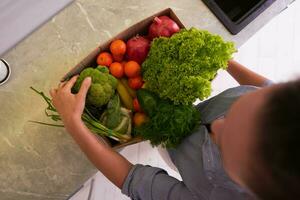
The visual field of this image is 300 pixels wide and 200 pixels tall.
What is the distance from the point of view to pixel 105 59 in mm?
895

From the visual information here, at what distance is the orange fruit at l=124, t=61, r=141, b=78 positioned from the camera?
904 millimetres

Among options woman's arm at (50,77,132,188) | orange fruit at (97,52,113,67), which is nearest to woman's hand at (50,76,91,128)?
woman's arm at (50,77,132,188)

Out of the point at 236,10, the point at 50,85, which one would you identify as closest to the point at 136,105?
the point at 50,85

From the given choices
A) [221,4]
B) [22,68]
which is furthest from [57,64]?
[221,4]

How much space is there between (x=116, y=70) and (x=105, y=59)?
44 millimetres

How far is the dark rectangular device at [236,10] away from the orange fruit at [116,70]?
0.35 metres

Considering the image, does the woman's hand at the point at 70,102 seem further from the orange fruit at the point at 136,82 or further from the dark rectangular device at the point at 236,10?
the dark rectangular device at the point at 236,10

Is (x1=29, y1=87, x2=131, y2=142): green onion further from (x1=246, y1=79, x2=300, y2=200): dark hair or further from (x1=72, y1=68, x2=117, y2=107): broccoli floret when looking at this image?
(x1=246, y1=79, x2=300, y2=200): dark hair

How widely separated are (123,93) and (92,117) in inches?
4.3

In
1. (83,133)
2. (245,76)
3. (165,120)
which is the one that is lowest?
(245,76)

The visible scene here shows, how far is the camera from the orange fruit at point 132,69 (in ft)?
2.97

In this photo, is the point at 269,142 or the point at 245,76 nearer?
the point at 269,142

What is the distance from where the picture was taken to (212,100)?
36.1 inches

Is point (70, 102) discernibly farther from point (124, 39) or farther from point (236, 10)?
point (236, 10)
